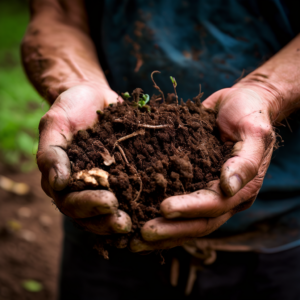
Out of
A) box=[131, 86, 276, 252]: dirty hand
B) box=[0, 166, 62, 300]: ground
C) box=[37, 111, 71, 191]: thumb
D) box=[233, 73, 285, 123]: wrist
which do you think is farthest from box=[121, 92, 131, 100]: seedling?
box=[0, 166, 62, 300]: ground

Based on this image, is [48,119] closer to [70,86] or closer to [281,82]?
[70,86]

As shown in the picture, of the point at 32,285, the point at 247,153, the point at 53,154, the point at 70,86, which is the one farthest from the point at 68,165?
the point at 32,285

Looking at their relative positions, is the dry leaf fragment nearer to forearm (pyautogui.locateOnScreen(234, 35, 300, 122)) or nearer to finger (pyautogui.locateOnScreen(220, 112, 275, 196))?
finger (pyautogui.locateOnScreen(220, 112, 275, 196))

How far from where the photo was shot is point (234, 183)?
1093mm

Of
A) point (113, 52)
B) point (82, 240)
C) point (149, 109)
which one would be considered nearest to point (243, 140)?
point (149, 109)

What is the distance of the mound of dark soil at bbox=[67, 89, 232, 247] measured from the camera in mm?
1159

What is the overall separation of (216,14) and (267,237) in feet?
4.96

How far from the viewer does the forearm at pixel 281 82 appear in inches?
57.3

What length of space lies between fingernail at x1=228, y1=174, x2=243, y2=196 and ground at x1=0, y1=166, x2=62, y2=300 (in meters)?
2.68

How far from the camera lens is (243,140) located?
1.25 meters

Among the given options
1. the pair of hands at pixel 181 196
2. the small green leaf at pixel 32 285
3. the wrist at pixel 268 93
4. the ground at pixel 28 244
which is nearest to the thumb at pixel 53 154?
the pair of hands at pixel 181 196

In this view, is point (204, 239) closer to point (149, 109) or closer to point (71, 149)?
point (149, 109)

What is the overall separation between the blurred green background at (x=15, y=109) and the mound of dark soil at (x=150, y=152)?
32.1 inches

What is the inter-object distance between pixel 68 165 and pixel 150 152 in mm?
391
